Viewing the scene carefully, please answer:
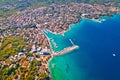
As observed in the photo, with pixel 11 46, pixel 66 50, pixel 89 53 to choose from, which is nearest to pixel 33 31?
pixel 11 46

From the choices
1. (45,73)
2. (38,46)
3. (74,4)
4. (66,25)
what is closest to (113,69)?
(45,73)

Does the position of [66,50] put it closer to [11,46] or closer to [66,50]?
[66,50]

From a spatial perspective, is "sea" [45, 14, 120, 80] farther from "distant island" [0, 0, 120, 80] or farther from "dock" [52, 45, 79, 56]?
"distant island" [0, 0, 120, 80]

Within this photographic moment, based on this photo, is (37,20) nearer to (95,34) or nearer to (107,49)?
(95,34)

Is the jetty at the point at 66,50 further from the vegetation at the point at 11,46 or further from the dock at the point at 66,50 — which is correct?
the vegetation at the point at 11,46

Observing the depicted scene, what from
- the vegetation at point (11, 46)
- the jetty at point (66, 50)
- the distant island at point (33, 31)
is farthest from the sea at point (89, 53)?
the vegetation at point (11, 46)

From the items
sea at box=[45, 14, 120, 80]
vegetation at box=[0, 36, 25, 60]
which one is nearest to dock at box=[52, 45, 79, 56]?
sea at box=[45, 14, 120, 80]
